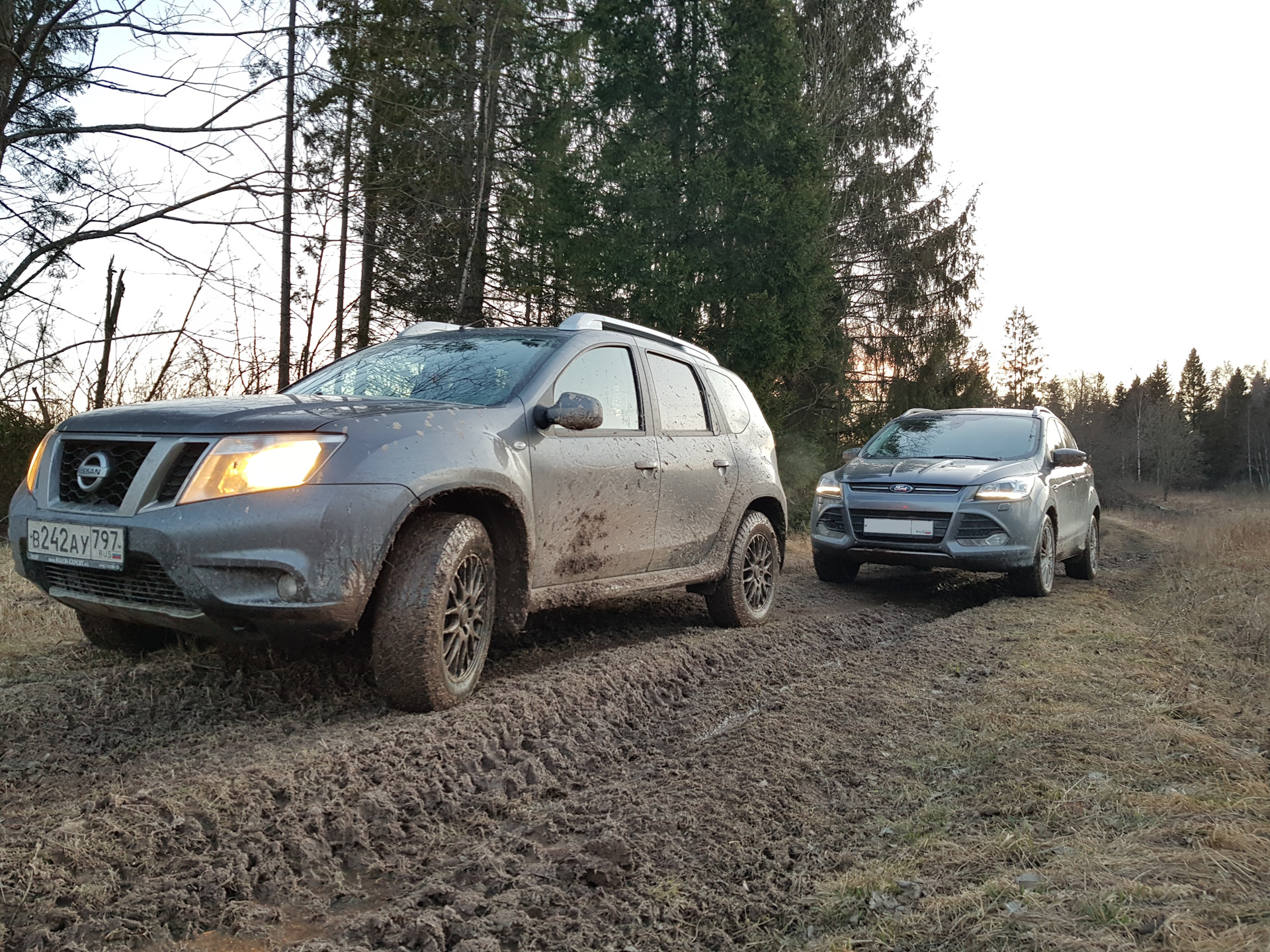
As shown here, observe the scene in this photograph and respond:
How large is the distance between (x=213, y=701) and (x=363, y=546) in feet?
3.50

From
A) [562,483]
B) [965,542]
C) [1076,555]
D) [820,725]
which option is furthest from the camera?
[1076,555]

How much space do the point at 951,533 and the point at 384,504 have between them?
19.4 feet

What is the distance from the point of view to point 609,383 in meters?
5.07

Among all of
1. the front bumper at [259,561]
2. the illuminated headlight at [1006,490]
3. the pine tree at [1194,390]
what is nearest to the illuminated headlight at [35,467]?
the front bumper at [259,561]

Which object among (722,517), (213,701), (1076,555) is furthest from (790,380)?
(213,701)

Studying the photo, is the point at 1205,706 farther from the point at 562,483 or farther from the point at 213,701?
the point at 213,701

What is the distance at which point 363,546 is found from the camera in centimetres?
346

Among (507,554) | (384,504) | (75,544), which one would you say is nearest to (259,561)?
(384,504)

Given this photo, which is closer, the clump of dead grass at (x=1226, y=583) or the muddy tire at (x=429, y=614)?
the muddy tire at (x=429, y=614)

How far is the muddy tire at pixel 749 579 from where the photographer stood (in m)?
6.14

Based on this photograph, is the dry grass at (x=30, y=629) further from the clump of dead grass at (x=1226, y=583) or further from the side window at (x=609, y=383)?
the clump of dead grass at (x=1226, y=583)

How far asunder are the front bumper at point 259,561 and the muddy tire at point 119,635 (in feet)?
3.18

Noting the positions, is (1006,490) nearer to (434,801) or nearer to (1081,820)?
(1081,820)

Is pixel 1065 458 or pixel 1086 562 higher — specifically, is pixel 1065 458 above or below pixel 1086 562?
above
